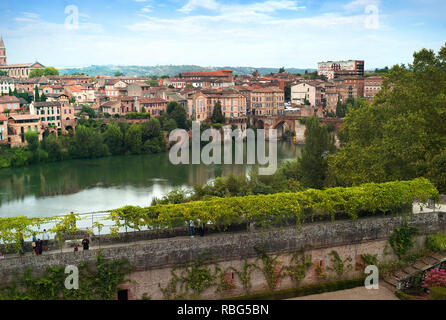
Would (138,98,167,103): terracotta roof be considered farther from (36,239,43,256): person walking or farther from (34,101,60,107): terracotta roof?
(36,239,43,256): person walking

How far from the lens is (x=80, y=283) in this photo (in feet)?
28.7

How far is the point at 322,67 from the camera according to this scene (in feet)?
302

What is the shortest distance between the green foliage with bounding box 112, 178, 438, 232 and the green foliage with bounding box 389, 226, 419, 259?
45 centimetres

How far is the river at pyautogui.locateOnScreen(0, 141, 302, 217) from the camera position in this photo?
22.2 m

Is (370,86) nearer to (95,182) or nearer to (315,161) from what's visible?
(95,182)

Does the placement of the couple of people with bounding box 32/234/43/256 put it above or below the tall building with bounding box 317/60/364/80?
below

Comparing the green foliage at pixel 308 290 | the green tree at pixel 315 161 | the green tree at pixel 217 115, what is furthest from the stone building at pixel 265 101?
the green foliage at pixel 308 290

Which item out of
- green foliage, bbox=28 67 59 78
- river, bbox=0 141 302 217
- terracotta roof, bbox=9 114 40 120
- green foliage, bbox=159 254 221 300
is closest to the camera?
green foliage, bbox=159 254 221 300

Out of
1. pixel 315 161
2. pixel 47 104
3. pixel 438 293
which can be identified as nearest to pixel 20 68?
pixel 47 104

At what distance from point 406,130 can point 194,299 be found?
736 centimetres

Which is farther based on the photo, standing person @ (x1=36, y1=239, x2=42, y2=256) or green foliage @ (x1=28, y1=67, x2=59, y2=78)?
green foliage @ (x1=28, y1=67, x2=59, y2=78)

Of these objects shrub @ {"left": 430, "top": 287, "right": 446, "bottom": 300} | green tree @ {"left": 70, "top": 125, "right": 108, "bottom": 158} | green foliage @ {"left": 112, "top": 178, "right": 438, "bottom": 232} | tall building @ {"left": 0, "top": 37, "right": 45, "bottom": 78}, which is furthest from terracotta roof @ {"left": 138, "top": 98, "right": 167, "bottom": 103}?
tall building @ {"left": 0, "top": 37, "right": 45, "bottom": 78}

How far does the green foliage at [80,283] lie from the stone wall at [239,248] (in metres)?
0.13

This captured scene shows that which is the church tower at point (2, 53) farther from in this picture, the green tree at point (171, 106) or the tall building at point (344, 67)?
the tall building at point (344, 67)
